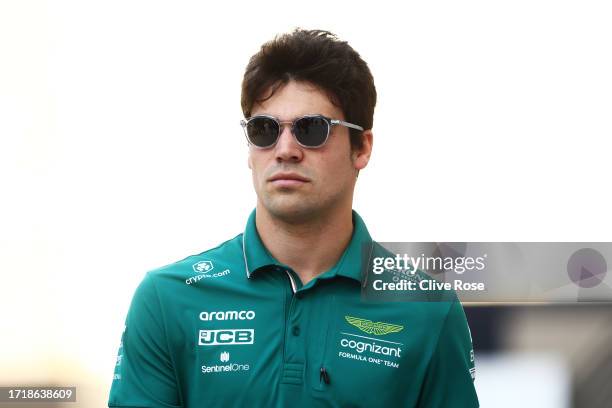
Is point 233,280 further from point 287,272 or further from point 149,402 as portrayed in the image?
point 149,402

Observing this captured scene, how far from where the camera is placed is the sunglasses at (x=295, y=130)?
9.93ft

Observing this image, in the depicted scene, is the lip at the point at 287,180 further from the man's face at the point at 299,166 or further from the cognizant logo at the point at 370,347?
the cognizant logo at the point at 370,347

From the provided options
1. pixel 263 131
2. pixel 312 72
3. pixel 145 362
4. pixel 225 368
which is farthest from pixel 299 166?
pixel 145 362

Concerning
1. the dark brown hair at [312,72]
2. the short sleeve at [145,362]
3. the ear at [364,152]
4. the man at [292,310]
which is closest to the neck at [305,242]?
the man at [292,310]

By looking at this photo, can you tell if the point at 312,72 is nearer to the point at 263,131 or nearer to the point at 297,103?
the point at 297,103

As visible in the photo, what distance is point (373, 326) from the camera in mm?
3021

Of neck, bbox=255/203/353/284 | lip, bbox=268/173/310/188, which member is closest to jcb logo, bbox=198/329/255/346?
neck, bbox=255/203/353/284

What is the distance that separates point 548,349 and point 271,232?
6.78 ft

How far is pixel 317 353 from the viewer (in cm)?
292

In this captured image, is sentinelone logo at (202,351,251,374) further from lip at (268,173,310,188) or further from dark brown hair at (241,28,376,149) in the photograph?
dark brown hair at (241,28,376,149)

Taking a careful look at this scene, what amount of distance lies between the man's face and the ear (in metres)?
0.10

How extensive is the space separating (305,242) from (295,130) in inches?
17.9

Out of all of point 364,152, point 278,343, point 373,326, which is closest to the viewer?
point 278,343

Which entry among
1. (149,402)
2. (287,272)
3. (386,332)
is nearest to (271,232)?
(287,272)
